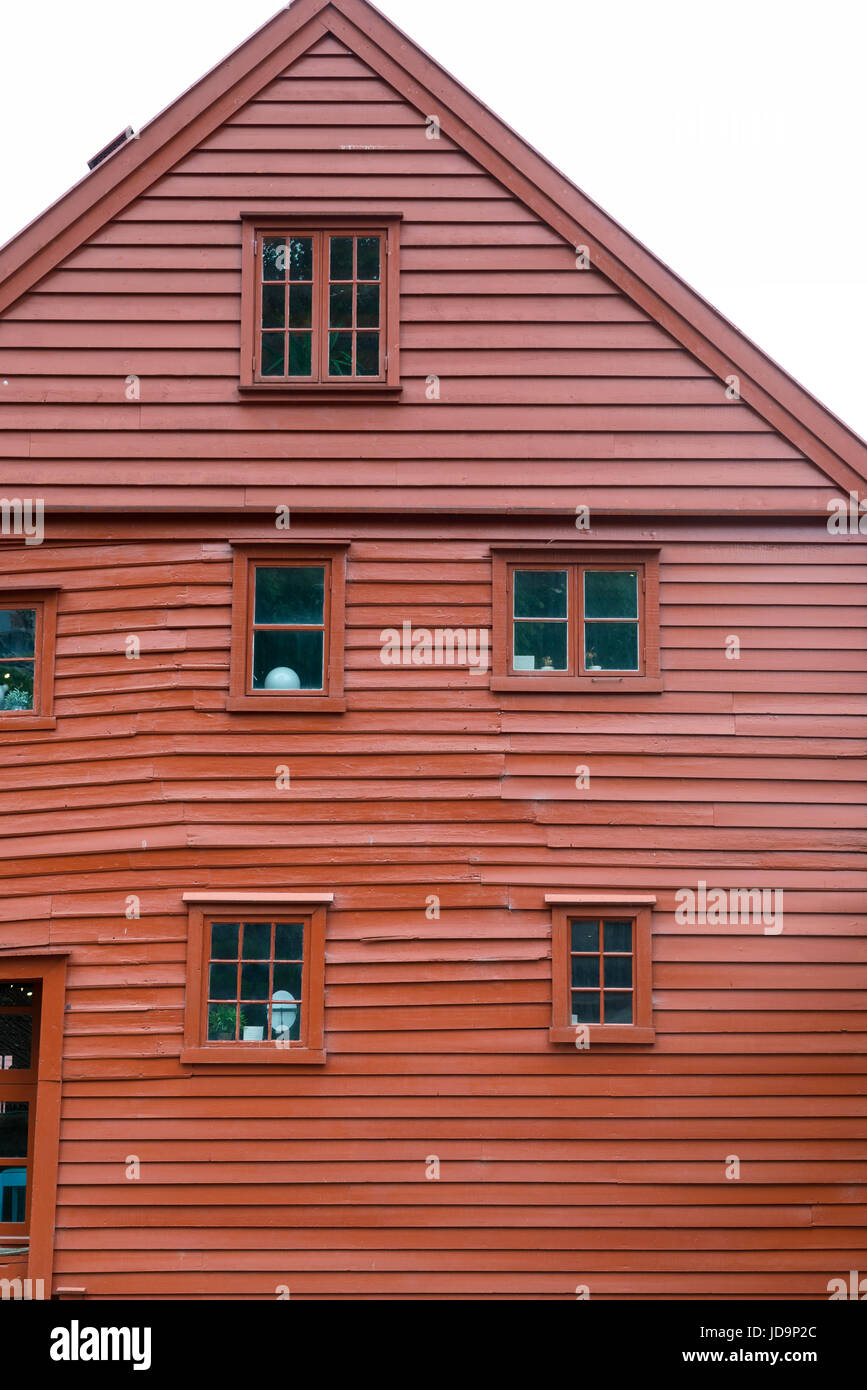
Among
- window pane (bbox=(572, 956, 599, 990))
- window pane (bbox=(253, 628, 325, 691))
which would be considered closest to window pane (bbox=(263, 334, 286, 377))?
window pane (bbox=(253, 628, 325, 691))

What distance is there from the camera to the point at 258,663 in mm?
11109

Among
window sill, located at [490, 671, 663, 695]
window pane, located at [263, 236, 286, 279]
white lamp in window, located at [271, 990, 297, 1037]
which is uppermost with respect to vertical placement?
window pane, located at [263, 236, 286, 279]

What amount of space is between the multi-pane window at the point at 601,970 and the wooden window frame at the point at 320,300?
180 inches

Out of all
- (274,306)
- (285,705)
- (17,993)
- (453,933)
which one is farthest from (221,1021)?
(274,306)

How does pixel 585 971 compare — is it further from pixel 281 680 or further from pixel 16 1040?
pixel 16 1040

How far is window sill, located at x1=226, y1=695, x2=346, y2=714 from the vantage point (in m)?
10.9

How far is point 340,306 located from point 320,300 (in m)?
0.18

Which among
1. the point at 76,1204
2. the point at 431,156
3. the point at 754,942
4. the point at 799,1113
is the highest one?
the point at 431,156

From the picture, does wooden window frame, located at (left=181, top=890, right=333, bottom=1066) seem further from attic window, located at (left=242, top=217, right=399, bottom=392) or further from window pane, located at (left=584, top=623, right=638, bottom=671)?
attic window, located at (left=242, top=217, right=399, bottom=392)

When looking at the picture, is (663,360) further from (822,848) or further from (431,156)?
(822,848)
